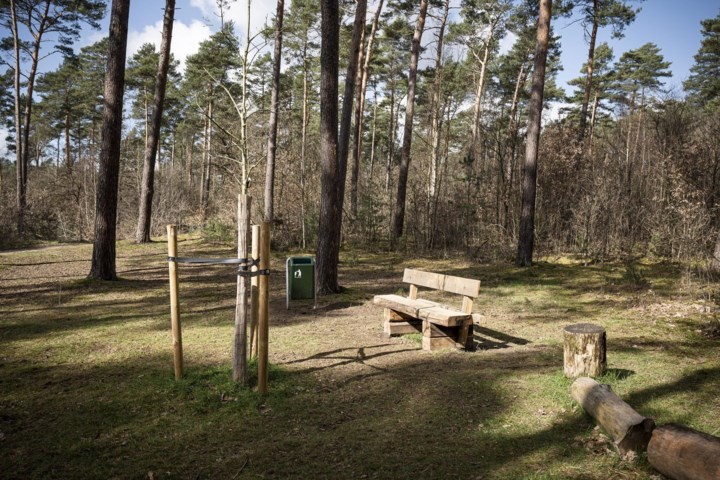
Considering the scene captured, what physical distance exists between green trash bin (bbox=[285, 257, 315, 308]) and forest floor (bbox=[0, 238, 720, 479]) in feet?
1.08

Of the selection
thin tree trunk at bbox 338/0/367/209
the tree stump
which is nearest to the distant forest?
thin tree trunk at bbox 338/0/367/209

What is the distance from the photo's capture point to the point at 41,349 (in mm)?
5750

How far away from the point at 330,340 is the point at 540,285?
20.2 feet

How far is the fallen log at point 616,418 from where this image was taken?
10.9 feet

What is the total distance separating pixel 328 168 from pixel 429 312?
14.3 feet

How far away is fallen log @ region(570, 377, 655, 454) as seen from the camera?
332 cm

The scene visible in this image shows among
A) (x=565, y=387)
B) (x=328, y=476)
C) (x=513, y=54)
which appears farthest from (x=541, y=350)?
(x=513, y=54)

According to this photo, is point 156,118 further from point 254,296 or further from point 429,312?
point 429,312

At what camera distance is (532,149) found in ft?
41.3

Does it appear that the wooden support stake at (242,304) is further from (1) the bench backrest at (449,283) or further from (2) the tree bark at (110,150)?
(2) the tree bark at (110,150)

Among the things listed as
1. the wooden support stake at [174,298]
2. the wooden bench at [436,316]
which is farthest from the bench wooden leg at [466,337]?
the wooden support stake at [174,298]

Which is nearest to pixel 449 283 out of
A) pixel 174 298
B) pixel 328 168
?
pixel 174 298

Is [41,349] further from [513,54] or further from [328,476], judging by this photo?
[513,54]

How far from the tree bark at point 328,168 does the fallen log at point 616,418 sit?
594cm
